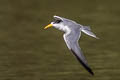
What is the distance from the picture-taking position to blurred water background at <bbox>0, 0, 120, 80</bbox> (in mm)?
13906

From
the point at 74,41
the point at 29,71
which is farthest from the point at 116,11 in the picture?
the point at 74,41

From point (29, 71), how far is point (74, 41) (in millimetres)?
2267

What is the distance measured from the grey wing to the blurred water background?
4.53 feet

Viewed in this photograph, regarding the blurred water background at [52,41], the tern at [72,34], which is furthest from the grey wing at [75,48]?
the blurred water background at [52,41]

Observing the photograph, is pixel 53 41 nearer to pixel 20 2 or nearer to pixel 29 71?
pixel 29 71

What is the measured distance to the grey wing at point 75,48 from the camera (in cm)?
1153

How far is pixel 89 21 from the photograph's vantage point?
18938mm

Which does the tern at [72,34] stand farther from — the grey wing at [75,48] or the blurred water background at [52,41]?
the blurred water background at [52,41]

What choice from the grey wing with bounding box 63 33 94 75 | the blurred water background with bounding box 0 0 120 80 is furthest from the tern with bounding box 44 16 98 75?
the blurred water background with bounding box 0 0 120 80

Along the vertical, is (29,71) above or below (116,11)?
above

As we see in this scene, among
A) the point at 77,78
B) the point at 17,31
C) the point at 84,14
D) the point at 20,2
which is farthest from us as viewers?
the point at 20,2

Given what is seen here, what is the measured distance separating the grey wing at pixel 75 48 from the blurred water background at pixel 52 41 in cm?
Answer: 138

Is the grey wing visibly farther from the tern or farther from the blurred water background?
the blurred water background

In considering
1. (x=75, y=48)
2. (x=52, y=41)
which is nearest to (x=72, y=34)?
(x=75, y=48)
